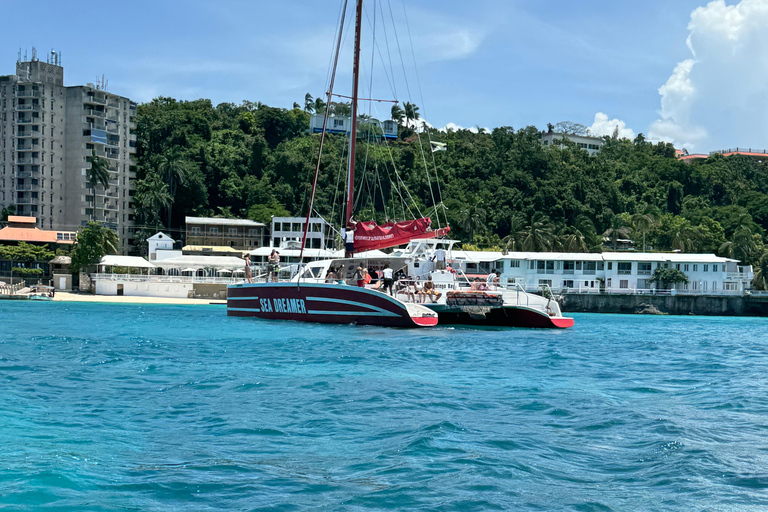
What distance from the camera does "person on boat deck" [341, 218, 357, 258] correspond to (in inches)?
1277

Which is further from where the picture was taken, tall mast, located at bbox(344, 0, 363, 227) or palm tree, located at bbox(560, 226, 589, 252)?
palm tree, located at bbox(560, 226, 589, 252)

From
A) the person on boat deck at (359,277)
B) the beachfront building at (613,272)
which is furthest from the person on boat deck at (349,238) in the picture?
the beachfront building at (613,272)

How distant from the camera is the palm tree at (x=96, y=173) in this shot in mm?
80375

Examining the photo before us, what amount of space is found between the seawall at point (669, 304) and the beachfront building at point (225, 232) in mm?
34392

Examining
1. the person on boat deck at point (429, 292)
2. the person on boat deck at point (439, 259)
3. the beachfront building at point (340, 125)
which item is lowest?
the person on boat deck at point (429, 292)

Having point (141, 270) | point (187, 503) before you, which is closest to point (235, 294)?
point (187, 503)

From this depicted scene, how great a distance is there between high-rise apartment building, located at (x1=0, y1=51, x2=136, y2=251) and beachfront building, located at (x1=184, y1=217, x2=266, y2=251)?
1188 centimetres

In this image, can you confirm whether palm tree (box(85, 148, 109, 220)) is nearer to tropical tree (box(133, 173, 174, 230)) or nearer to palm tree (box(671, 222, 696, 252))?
tropical tree (box(133, 173, 174, 230))

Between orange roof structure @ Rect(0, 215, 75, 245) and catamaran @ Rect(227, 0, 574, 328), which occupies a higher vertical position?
orange roof structure @ Rect(0, 215, 75, 245)

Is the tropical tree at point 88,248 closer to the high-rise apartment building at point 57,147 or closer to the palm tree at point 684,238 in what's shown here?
the high-rise apartment building at point 57,147

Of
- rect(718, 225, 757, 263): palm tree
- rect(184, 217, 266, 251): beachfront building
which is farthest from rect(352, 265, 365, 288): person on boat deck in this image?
rect(718, 225, 757, 263): palm tree

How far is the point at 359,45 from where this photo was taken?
33.2 meters

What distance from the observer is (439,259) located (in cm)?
3198

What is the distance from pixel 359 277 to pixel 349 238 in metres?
2.20
